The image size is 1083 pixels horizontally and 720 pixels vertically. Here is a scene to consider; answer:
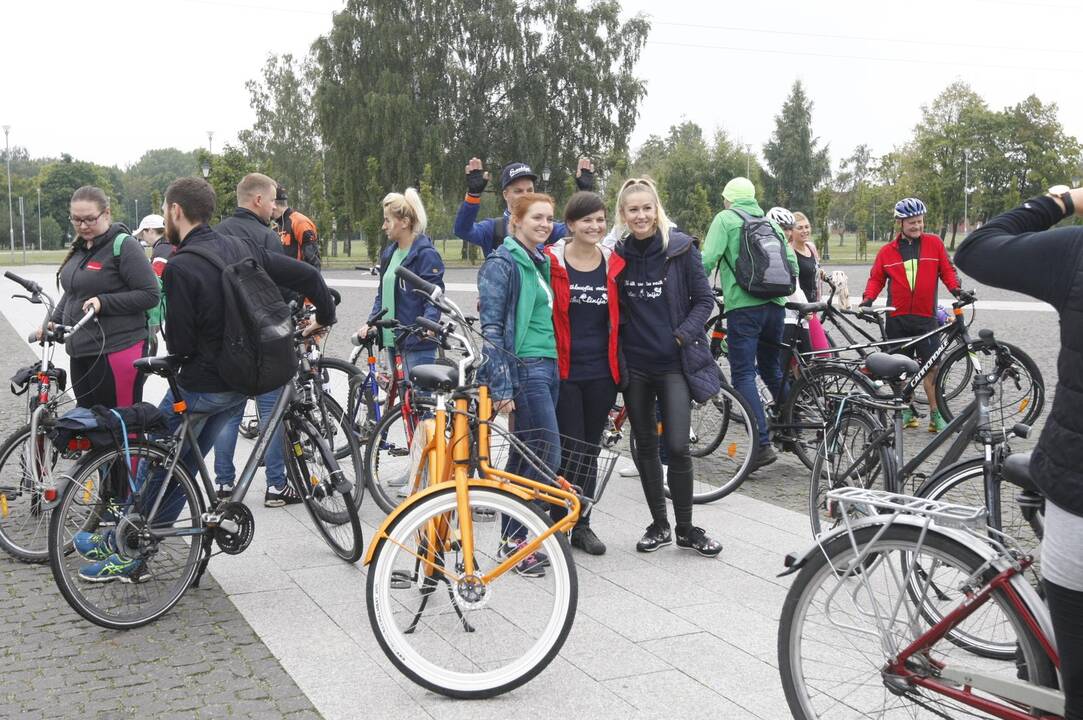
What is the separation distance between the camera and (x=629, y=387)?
585 centimetres

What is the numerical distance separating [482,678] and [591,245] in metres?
2.45

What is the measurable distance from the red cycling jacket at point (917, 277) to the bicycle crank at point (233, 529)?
621cm

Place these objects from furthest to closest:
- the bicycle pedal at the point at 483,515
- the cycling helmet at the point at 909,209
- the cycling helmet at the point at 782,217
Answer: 1. the cycling helmet at the point at 909,209
2. the cycling helmet at the point at 782,217
3. the bicycle pedal at the point at 483,515

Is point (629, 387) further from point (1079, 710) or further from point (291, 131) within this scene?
point (291, 131)

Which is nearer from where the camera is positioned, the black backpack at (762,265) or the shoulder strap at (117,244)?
the shoulder strap at (117,244)

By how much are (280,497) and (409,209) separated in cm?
203

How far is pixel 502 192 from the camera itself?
7.48 m

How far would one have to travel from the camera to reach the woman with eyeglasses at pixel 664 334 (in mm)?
5730

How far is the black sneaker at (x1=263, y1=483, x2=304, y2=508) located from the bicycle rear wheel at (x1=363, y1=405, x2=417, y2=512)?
22.6 inches

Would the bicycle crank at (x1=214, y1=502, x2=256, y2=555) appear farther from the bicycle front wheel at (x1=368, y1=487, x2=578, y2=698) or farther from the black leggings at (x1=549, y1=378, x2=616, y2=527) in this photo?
the black leggings at (x1=549, y1=378, x2=616, y2=527)

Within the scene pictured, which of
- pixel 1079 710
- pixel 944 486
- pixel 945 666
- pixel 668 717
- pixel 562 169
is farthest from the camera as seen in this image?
pixel 562 169

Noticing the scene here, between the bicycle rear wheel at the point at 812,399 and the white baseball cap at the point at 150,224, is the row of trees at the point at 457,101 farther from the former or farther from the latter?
the bicycle rear wheel at the point at 812,399

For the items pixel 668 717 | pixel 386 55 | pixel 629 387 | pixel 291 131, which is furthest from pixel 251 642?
pixel 291 131

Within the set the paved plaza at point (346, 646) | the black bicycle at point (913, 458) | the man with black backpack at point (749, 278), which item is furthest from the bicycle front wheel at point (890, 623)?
the man with black backpack at point (749, 278)
